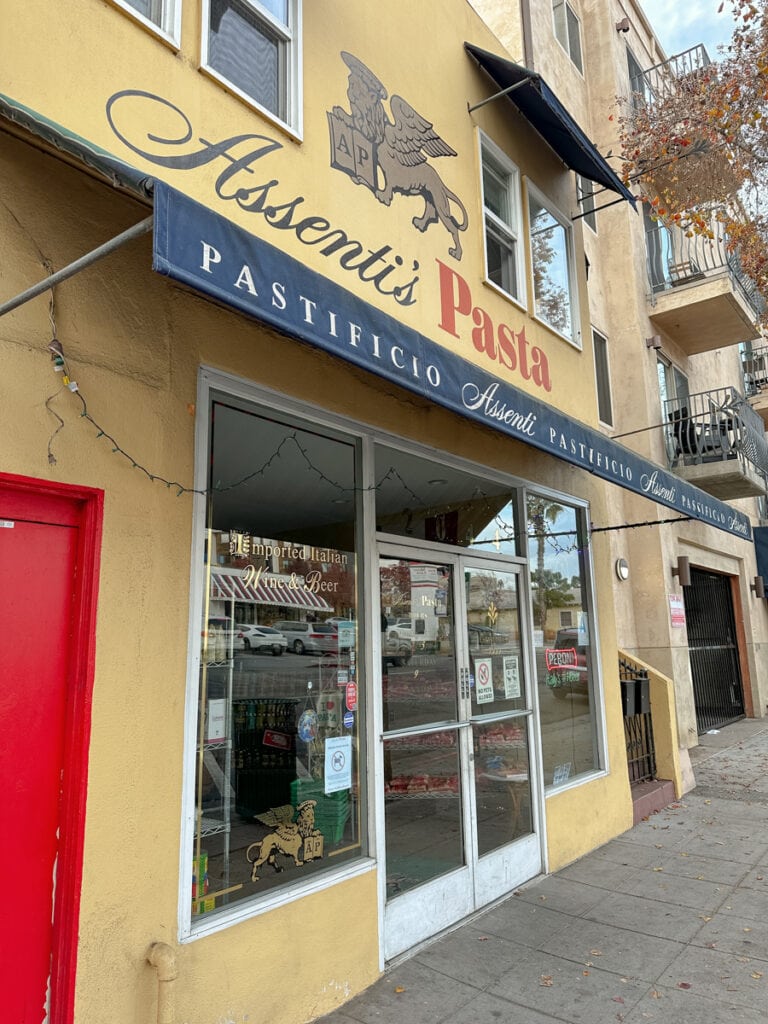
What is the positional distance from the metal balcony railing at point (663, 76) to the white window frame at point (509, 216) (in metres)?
7.62

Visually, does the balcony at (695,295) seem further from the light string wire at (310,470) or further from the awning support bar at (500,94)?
the awning support bar at (500,94)

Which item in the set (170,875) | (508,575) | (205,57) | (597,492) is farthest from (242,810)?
(597,492)

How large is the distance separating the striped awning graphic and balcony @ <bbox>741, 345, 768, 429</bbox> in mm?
16487

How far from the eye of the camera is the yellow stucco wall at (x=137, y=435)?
2.73 m

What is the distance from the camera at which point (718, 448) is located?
12.4m

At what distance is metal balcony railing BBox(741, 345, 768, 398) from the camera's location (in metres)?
17.8

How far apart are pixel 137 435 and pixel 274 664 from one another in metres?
1.48

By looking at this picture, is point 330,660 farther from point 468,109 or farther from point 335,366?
point 468,109

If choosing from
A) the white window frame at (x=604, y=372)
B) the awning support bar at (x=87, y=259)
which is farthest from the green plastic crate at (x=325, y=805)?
the white window frame at (x=604, y=372)

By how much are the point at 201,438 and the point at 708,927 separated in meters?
4.49

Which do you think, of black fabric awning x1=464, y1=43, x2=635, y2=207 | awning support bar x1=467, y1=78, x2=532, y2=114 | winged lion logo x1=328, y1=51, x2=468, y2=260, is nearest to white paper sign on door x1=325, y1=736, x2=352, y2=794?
winged lion logo x1=328, y1=51, x2=468, y2=260

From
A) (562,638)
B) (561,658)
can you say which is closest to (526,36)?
(562,638)

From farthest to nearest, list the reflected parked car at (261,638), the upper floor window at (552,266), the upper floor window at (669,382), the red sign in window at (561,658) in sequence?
the upper floor window at (669,382)
the upper floor window at (552,266)
the red sign in window at (561,658)
the reflected parked car at (261,638)

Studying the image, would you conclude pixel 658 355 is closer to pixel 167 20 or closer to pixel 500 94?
pixel 500 94
